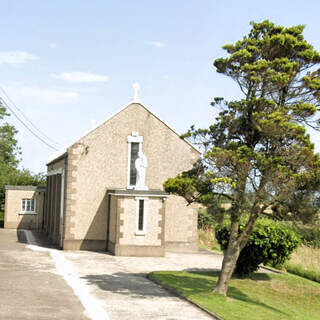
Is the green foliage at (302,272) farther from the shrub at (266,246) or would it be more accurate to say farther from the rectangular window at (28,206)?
the rectangular window at (28,206)

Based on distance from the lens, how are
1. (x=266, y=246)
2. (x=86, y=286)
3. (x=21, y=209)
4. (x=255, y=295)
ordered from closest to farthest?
(x=86, y=286)
(x=255, y=295)
(x=266, y=246)
(x=21, y=209)

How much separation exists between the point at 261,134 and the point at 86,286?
7024 mm

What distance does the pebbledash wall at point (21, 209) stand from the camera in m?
37.1

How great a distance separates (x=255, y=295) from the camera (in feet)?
53.0

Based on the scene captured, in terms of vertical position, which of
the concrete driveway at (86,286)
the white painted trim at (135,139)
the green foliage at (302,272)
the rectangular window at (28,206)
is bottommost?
the green foliage at (302,272)

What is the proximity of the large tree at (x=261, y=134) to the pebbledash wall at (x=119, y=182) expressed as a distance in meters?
8.95

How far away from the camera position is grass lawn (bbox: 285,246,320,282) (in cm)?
2161

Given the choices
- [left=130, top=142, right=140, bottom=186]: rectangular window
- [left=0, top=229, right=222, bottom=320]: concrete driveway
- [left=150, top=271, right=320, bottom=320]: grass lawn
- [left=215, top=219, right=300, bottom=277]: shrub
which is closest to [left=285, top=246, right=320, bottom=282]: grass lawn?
[left=150, top=271, right=320, bottom=320]: grass lawn

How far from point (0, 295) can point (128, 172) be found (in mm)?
13158

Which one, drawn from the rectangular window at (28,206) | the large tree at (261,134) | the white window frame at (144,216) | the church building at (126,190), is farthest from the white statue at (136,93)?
the rectangular window at (28,206)

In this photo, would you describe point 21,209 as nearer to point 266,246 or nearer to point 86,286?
point 86,286

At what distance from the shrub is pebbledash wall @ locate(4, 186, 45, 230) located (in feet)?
75.0

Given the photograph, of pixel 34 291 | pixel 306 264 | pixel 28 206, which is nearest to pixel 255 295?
pixel 34 291

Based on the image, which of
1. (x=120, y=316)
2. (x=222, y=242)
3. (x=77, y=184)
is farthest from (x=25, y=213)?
(x=120, y=316)
